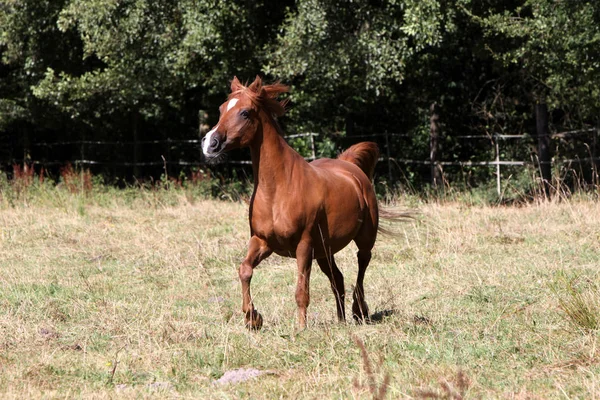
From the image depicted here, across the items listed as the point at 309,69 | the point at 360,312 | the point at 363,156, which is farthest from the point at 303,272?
the point at 309,69

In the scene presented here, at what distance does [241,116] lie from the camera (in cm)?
692

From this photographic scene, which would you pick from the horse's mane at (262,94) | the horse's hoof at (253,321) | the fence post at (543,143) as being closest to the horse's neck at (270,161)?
the horse's mane at (262,94)

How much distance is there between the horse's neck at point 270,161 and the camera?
7012mm

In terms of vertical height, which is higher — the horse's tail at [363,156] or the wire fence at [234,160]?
the horse's tail at [363,156]

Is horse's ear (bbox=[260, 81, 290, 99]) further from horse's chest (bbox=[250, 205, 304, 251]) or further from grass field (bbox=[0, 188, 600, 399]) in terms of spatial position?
grass field (bbox=[0, 188, 600, 399])

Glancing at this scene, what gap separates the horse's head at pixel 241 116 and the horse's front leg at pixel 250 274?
2.65 ft

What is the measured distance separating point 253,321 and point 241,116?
5.32ft

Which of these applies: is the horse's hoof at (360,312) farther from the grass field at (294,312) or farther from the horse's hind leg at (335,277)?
the grass field at (294,312)

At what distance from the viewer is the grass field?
5238 mm

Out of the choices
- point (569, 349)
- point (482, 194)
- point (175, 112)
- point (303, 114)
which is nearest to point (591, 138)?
point (482, 194)

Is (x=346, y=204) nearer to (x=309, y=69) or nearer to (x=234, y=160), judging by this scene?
(x=309, y=69)

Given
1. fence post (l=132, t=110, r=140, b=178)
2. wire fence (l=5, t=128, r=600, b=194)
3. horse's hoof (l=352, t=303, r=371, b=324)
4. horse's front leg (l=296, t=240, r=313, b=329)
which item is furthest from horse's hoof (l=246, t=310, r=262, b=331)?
fence post (l=132, t=110, r=140, b=178)

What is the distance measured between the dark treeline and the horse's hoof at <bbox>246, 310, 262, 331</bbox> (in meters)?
10.2

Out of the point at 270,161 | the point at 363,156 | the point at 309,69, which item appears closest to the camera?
the point at 270,161
